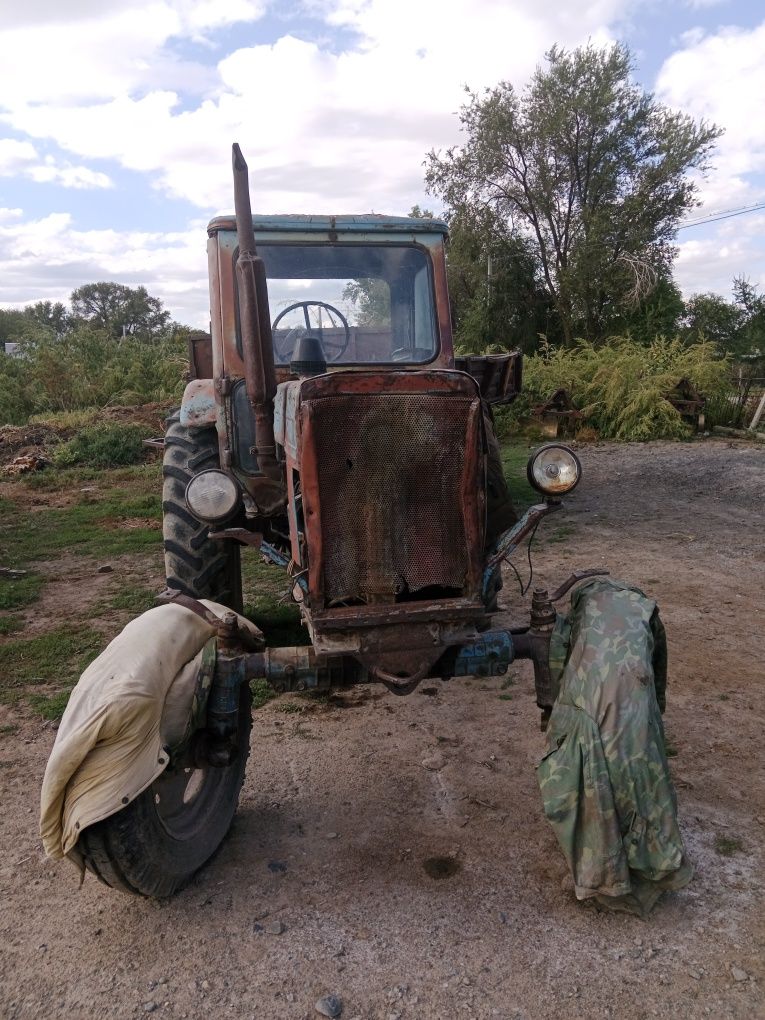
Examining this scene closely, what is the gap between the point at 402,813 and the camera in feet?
10.5

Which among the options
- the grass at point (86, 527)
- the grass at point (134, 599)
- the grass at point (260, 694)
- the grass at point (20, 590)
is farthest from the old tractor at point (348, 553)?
the grass at point (86, 527)

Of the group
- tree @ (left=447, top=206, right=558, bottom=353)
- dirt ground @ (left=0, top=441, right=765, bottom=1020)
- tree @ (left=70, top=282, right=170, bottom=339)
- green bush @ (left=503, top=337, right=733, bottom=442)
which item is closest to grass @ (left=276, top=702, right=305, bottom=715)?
dirt ground @ (left=0, top=441, right=765, bottom=1020)

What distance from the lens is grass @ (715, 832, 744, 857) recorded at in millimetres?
2826

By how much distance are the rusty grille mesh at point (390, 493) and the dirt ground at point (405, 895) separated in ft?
3.46

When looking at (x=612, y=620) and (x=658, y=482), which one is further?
(x=658, y=482)

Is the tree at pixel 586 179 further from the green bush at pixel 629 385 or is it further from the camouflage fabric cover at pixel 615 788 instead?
the camouflage fabric cover at pixel 615 788

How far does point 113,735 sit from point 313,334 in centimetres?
257

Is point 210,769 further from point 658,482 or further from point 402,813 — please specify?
point 658,482

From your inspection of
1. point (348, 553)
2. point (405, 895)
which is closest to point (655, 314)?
point (348, 553)

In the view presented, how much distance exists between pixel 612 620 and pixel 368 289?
2464 mm

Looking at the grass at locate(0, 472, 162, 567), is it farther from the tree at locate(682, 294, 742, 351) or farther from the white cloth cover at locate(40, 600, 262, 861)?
the tree at locate(682, 294, 742, 351)

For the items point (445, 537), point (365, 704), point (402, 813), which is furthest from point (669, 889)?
point (365, 704)

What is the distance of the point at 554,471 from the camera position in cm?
310

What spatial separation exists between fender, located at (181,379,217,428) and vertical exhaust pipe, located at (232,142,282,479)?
2.92ft
